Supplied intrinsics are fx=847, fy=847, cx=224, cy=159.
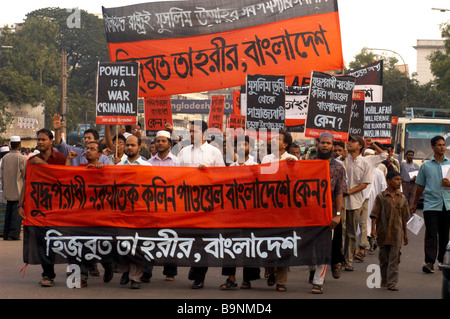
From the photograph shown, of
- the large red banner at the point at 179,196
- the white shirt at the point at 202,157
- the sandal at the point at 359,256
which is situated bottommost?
the sandal at the point at 359,256

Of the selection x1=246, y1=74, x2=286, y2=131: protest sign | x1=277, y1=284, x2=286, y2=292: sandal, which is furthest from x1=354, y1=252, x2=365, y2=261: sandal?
x1=277, y1=284, x2=286, y2=292: sandal

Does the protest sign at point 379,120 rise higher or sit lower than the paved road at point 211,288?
higher

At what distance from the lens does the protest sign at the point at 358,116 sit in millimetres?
16938

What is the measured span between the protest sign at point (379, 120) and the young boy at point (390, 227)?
10912mm

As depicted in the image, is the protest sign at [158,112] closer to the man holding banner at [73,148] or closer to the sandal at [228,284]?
the man holding banner at [73,148]

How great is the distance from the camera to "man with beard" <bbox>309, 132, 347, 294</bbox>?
9461 mm

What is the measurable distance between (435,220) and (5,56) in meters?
60.0

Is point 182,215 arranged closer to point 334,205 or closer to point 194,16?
point 334,205

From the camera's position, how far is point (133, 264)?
31.4 feet

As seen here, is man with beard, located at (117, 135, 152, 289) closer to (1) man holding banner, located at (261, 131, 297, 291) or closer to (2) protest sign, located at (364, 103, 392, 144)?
(1) man holding banner, located at (261, 131, 297, 291)

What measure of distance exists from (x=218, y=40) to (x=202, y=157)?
4.35 meters

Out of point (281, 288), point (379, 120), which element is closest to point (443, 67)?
point (379, 120)

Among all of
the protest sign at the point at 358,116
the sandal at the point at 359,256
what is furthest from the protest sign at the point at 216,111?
the sandal at the point at 359,256
